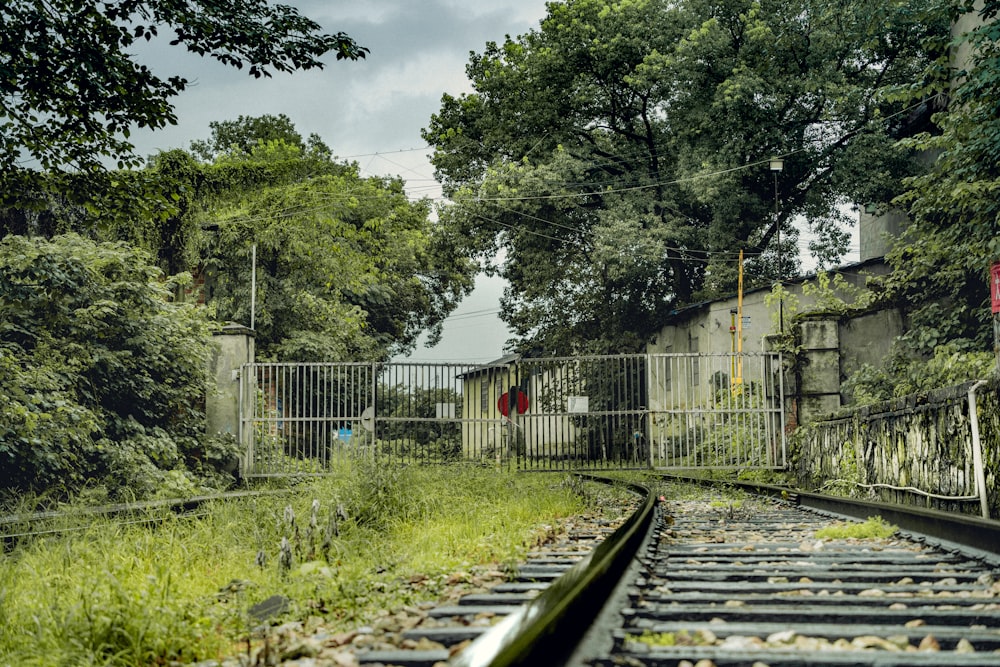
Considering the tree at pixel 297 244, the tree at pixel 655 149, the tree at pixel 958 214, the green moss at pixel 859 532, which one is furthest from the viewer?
the tree at pixel 655 149

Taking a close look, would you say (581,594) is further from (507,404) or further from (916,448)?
(507,404)

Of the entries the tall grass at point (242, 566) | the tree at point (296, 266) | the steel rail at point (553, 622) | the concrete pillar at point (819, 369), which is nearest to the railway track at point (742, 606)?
the steel rail at point (553, 622)

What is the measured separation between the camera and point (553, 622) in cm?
264

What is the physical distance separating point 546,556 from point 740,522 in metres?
3.28

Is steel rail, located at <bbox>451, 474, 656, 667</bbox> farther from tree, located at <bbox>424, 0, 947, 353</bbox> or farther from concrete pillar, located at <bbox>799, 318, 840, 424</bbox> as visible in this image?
tree, located at <bbox>424, 0, 947, 353</bbox>

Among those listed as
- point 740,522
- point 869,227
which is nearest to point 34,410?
point 740,522

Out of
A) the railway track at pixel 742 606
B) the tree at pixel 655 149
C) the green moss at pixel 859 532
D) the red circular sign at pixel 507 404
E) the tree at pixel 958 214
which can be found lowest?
the green moss at pixel 859 532

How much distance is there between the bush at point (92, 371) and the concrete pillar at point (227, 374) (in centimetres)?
96

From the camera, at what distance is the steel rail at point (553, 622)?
2223mm

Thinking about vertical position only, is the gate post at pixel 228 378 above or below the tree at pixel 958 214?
below

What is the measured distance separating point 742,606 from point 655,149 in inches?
1205

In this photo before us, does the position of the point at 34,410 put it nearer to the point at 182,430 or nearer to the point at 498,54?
the point at 182,430

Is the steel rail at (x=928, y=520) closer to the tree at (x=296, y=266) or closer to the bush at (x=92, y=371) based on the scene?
the bush at (x=92, y=371)

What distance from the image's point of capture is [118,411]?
14.6 metres
